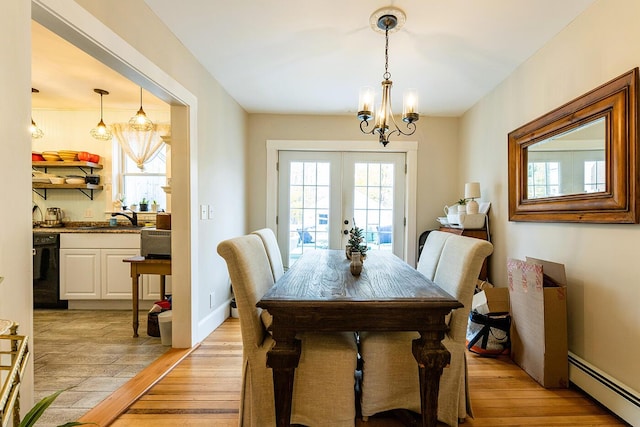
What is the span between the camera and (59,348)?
8.29ft

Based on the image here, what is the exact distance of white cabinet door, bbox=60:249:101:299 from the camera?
3455 millimetres

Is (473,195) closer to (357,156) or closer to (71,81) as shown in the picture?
(357,156)

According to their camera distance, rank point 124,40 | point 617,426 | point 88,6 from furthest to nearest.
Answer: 1. point 124,40
2. point 617,426
3. point 88,6

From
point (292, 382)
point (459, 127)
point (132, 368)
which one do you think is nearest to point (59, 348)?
Answer: point (132, 368)

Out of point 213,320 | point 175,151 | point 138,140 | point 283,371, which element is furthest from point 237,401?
point 138,140

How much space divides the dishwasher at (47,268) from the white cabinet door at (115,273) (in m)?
0.48

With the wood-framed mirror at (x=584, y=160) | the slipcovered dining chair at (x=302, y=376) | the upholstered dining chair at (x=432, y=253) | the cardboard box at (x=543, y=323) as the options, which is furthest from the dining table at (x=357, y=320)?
the wood-framed mirror at (x=584, y=160)

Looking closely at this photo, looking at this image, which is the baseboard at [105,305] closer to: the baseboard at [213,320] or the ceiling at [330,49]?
the baseboard at [213,320]

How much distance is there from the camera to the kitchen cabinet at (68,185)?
12.4 ft

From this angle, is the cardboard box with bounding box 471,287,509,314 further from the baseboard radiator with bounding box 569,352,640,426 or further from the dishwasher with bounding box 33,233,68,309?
the dishwasher with bounding box 33,233,68,309

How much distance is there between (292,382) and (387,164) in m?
3.27

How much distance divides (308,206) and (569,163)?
2.74 meters

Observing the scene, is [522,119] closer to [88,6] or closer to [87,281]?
[88,6]

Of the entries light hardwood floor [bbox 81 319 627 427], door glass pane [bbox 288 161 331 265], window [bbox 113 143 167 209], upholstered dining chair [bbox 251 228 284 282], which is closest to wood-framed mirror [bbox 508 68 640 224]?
light hardwood floor [bbox 81 319 627 427]
